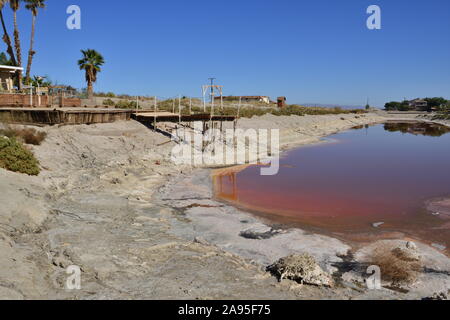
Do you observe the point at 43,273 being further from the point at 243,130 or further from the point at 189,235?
the point at 243,130

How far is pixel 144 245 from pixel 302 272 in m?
3.87

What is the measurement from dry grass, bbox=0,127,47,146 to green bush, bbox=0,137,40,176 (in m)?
1.98

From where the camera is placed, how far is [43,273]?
265 inches

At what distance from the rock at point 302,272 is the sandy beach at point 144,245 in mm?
192

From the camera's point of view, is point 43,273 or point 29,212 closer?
point 43,273

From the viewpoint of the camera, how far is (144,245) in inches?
341

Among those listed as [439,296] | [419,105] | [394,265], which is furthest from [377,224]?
[419,105]

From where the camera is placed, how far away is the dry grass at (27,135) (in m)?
15.2

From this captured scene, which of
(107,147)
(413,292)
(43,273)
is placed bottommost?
(413,292)

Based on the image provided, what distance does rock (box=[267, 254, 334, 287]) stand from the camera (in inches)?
279

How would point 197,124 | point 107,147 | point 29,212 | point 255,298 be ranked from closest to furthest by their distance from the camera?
1. point 255,298
2. point 29,212
3. point 107,147
4. point 197,124

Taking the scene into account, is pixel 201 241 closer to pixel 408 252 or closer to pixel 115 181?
pixel 408 252
